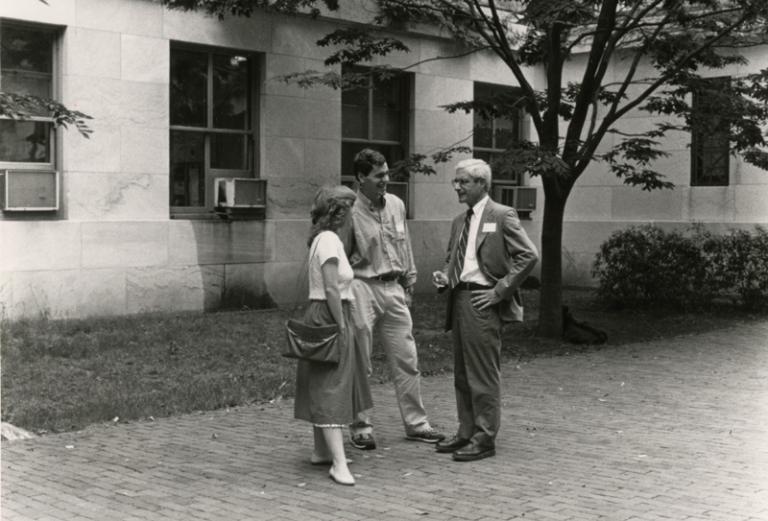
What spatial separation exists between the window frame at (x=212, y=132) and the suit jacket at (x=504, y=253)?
8.64 metres

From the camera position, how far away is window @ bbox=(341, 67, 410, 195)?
1725 centimetres

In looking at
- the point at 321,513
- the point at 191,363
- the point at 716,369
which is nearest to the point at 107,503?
the point at 321,513

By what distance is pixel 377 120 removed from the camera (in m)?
17.9

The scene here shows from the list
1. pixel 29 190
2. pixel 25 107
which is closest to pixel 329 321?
pixel 25 107

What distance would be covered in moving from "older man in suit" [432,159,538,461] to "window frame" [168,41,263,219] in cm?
849

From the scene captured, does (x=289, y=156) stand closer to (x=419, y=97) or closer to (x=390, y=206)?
(x=419, y=97)

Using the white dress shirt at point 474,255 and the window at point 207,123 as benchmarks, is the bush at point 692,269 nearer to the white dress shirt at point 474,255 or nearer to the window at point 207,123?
the window at point 207,123

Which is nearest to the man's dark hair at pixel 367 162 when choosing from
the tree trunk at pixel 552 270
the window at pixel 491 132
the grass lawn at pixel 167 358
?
the grass lawn at pixel 167 358

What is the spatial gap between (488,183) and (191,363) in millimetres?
4738

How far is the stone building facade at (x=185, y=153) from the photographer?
1304 centimetres

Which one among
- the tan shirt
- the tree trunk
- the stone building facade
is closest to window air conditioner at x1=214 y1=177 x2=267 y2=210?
the stone building facade

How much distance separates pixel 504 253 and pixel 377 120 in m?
11.3

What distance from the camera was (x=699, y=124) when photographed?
13.0 meters

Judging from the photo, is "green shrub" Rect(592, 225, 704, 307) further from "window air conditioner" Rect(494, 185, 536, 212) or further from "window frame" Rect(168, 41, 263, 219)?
"window frame" Rect(168, 41, 263, 219)
